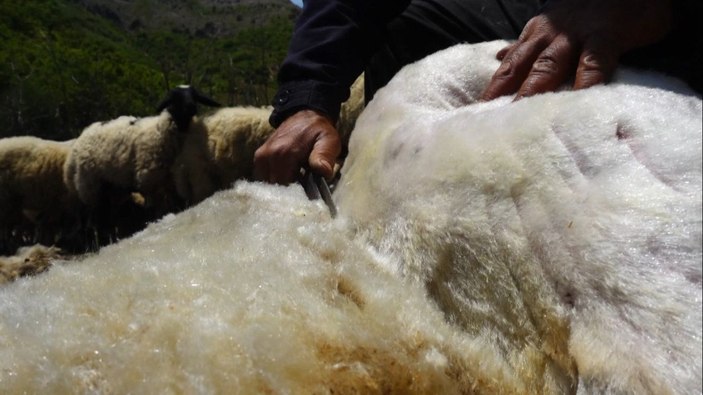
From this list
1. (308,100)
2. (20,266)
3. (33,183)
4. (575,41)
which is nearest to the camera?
(575,41)

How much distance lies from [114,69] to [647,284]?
34812mm

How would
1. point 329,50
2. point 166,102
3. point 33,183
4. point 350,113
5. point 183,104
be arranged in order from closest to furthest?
point 329,50 → point 350,113 → point 183,104 → point 166,102 → point 33,183

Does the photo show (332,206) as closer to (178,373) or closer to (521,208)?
(521,208)

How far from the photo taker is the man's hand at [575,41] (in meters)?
1.42

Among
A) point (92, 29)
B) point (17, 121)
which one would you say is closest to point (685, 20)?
point (17, 121)

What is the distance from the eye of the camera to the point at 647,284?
2.92 feet

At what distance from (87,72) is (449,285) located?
26310mm

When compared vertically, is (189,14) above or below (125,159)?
below

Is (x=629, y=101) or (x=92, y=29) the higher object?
(x=629, y=101)

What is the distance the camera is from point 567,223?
1014 millimetres

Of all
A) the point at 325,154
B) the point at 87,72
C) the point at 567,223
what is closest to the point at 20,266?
the point at 325,154

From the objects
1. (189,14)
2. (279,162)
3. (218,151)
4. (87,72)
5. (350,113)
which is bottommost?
(189,14)

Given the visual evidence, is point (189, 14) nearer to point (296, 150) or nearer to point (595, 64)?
point (296, 150)

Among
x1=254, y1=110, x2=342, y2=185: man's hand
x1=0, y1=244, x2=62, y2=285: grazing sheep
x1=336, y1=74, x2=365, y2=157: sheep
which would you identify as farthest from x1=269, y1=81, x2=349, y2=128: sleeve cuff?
x1=336, y1=74, x2=365, y2=157: sheep
